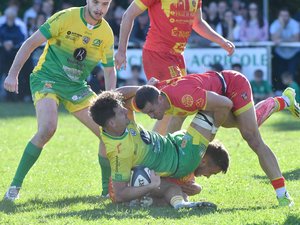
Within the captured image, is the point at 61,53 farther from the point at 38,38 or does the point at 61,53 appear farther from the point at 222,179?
the point at 222,179

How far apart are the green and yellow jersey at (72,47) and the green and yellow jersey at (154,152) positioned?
118 centimetres

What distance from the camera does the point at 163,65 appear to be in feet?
30.6

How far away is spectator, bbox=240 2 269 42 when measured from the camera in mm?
18375

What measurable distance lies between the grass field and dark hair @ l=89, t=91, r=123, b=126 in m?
0.76

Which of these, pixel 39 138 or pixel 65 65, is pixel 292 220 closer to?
pixel 39 138

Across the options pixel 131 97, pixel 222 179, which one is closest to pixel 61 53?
pixel 131 97

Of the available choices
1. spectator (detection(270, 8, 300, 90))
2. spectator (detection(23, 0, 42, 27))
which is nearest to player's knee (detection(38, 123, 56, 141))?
spectator (detection(270, 8, 300, 90))

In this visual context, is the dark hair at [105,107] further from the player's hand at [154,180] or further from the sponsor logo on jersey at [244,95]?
the sponsor logo on jersey at [244,95]

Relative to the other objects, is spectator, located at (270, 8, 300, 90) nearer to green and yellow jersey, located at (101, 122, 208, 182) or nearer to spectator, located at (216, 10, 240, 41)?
spectator, located at (216, 10, 240, 41)

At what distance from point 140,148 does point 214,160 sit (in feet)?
2.44

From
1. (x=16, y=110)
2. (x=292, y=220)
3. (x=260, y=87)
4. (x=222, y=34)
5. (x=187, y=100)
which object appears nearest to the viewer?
(x=292, y=220)

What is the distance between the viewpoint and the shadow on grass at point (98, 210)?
7.23m

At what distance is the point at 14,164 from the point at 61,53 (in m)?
2.49

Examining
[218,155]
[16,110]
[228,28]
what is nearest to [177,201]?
[218,155]
